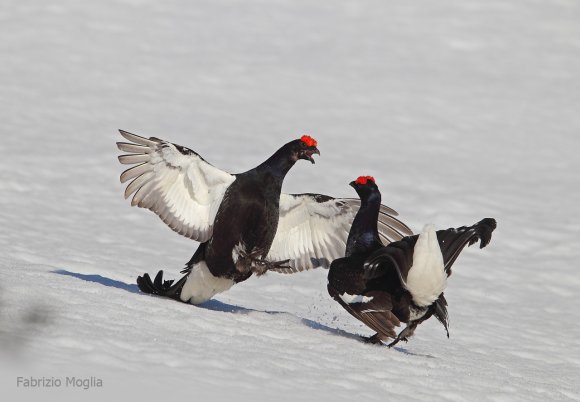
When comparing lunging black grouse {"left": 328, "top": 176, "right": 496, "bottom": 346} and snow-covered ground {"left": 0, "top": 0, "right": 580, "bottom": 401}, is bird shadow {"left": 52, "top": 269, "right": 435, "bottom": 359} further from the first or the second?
lunging black grouse {"left": 328, "top": 176, "right": 496, "bottom": 346}

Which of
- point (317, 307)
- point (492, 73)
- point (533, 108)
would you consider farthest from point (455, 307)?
point (492, 73)

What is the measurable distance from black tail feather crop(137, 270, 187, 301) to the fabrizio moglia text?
2787 millimetres

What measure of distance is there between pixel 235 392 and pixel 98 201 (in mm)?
7760

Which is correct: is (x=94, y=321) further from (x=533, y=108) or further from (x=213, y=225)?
(x=533, y=108)

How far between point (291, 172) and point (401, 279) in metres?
8.15

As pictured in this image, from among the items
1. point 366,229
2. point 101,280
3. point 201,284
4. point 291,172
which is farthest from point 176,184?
point 291,172

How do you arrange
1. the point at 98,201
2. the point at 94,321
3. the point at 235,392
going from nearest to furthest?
the point at 235,392, the point at 94,321, the point at 98,201

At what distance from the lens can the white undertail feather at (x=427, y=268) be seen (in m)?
5.63

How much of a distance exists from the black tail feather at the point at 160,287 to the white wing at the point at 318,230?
932 mm

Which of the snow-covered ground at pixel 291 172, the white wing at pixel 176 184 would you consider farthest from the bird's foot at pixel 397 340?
the white wing at pixel 176 184

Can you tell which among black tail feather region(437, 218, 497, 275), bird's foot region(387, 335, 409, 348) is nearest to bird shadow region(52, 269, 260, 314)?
bird's foot region(387, 335, 409, 348)

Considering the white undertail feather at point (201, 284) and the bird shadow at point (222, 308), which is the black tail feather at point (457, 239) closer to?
the bird shadow at point (222, 308)

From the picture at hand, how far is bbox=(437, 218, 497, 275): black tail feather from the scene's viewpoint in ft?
19.3

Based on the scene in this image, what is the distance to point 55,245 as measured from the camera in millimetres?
8945
